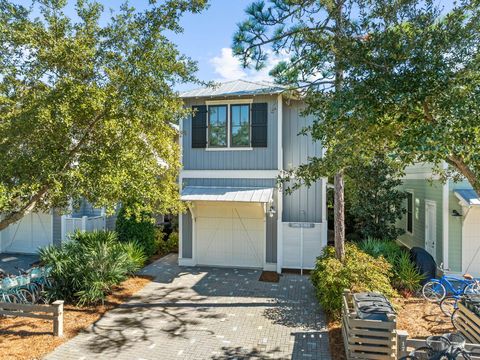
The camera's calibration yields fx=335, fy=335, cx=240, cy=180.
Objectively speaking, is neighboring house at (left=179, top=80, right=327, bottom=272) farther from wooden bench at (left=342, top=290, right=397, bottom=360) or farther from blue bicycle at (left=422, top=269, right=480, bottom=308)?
wooden bench at (left=342, top=290, right=397, bottom=360)

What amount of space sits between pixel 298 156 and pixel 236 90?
3.45m

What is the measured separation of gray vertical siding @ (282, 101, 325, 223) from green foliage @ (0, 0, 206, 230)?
240 inches

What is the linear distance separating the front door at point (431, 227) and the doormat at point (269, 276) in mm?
5879

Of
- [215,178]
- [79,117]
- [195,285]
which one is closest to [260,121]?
[215,178]

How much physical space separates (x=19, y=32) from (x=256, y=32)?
4.64 m

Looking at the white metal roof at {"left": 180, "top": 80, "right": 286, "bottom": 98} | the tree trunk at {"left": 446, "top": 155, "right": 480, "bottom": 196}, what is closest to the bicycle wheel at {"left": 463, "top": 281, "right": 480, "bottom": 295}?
the tree trunk at {"left": 446, "top": 155, "right": 480, "bottom": 196}

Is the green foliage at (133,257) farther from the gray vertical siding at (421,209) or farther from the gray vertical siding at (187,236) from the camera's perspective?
the gray vertical siding at (421,209)

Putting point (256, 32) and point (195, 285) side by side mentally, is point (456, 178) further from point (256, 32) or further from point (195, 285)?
point (195, 285)

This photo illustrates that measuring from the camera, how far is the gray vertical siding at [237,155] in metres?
12.4

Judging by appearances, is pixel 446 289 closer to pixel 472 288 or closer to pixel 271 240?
pixel 472 288

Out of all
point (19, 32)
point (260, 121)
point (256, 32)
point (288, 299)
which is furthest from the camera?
point (260, 121)

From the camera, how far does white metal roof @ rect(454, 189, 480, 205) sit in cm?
1011

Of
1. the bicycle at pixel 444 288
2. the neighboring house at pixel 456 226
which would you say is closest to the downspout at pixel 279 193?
the neighboring house at pixel 456 226

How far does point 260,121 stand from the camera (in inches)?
491
